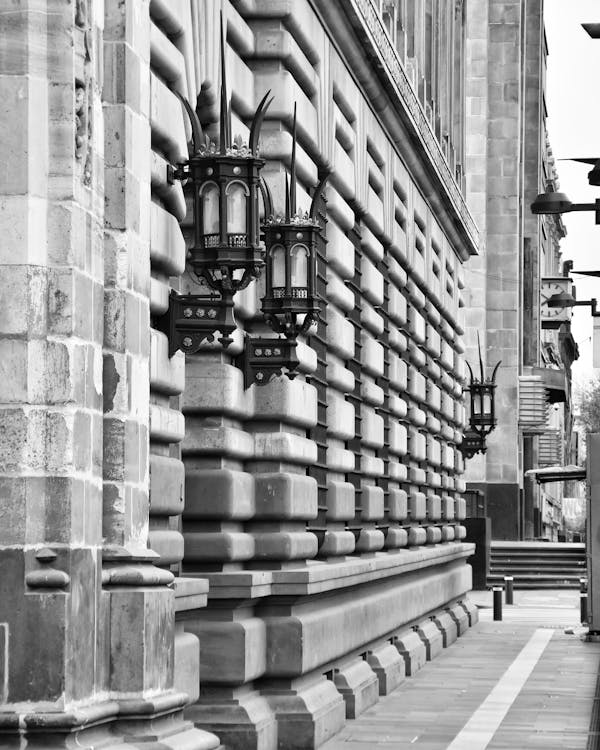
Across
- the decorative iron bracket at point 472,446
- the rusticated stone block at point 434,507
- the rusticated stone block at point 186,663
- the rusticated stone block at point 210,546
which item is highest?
the decorative iron bracket at point 472,446

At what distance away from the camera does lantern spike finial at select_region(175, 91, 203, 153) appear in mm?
12703

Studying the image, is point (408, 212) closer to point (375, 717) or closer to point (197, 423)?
point (375, 717)

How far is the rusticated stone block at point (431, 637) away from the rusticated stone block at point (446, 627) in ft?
0.90

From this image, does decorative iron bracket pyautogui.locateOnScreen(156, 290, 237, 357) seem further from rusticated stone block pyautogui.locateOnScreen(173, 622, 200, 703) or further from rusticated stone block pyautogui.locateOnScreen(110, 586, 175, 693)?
rusticated stone block pyautogui.locateOnScreen(110, 586, 175, 693)

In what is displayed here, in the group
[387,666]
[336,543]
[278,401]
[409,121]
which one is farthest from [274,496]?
[409,121]

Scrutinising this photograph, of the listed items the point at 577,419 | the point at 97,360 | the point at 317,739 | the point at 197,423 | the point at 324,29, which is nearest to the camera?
the point at 97,360

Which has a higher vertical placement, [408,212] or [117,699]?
[408,212]

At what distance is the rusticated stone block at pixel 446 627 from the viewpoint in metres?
28.8

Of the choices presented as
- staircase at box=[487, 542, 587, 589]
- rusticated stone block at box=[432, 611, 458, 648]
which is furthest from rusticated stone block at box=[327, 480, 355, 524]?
staircase at box=[487, 542, 587, 589]

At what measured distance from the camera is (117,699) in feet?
A: 34.3

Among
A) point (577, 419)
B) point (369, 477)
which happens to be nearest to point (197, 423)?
point (369, 477)

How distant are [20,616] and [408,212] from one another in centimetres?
1669

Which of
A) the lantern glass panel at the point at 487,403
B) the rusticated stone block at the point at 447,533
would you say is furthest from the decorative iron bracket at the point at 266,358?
the lantern glass panel at the point at 487,403

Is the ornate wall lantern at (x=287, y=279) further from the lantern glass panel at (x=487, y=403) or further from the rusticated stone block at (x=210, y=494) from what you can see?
the lantern glass panel at (x=487, y=403)
